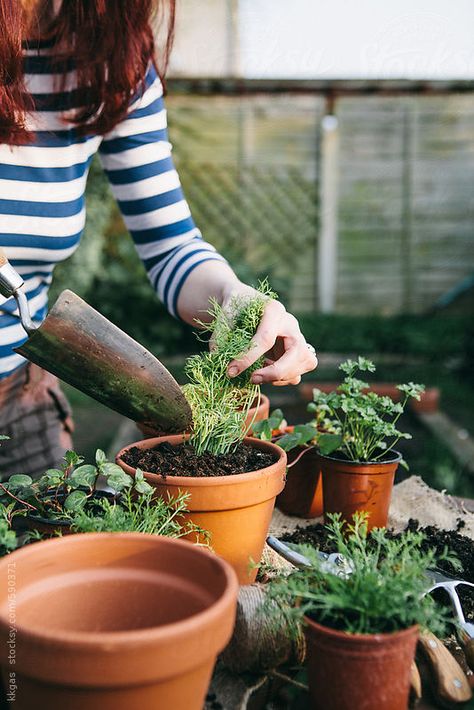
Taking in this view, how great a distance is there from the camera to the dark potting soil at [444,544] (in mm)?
1068

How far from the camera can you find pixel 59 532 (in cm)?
100

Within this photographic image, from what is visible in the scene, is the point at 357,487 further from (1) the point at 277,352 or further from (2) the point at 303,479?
(1) the point at 277,352

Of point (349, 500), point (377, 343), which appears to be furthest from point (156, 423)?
point (377, 343)

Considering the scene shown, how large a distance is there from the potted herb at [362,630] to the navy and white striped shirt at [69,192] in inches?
36.7

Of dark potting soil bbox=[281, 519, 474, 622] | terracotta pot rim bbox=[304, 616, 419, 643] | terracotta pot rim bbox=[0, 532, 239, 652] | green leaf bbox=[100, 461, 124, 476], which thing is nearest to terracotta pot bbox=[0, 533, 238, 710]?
terracotta pot rim bbox=[0, 532, 239, 652]

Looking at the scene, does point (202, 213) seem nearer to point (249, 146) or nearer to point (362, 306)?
point (249, 146)

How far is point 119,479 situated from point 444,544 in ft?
2.01

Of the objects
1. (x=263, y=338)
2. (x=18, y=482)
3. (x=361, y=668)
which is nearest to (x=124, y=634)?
(x=361, y=668)

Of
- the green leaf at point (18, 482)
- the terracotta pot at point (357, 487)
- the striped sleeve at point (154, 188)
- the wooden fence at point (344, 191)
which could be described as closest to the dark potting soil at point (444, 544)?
the terracotta pot at point (357, 487)

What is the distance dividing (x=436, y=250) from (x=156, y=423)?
723 centimetres

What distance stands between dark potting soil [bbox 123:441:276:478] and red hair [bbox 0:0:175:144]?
0.75 metres

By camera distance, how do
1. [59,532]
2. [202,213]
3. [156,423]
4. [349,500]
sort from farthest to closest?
[202,213] < [349,500] < [156,423] < [59,532]

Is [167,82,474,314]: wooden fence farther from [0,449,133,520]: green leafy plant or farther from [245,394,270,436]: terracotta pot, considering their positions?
[0,449,133,520]: green leafy plant

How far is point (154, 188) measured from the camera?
1.67m
